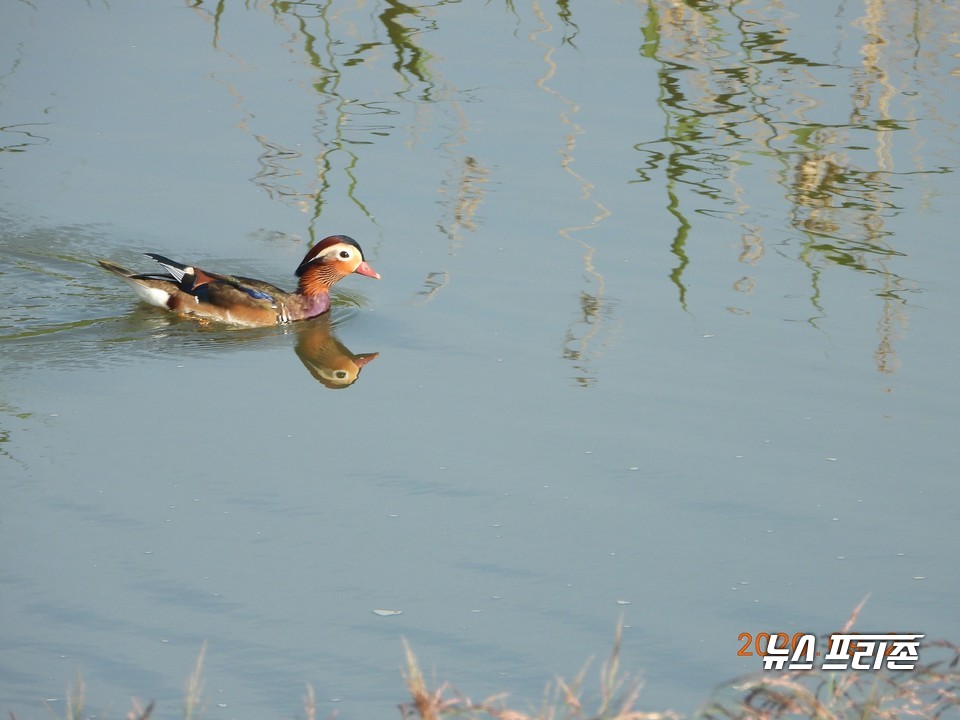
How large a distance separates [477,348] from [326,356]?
110cm

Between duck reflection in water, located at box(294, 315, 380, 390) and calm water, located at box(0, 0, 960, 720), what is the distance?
7 centimetres

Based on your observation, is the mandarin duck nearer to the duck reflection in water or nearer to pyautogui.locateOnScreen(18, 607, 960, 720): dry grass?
the duck reflection in water

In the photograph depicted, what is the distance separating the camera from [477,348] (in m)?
9.12

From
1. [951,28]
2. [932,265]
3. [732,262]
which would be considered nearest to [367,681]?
[732,262]

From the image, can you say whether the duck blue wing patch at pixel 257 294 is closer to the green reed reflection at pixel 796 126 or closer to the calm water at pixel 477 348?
the calm water at pixel 477 348

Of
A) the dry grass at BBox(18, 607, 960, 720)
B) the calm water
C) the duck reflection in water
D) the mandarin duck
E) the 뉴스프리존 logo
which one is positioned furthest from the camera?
the mandarin duck

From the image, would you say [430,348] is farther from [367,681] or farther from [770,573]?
[367,681]

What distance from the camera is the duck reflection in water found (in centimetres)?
905

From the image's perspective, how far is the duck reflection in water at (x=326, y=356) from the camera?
9.05 meters

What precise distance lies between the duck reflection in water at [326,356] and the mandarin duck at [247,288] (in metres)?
0.13

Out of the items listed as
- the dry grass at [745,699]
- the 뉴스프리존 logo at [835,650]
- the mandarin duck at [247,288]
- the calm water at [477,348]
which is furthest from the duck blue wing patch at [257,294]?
the 뉴스프리존 logo at [835,650]

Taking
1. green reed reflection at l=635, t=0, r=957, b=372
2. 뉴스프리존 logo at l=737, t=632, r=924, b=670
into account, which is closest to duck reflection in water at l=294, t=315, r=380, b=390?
green reed reflection at l=635, t=0, r=957, b=372

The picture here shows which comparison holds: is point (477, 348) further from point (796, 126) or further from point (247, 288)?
point (796, 126)

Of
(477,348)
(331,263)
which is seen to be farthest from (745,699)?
(331,263)
